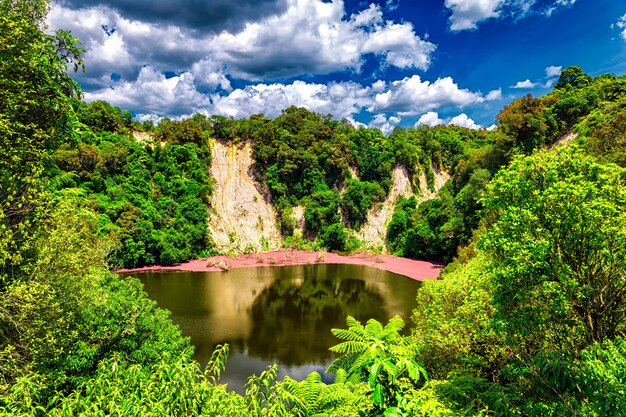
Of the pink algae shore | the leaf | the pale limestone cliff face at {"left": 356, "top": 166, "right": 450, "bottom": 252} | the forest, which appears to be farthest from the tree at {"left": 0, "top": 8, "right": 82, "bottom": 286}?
the pale limestone cliff face at {"left": 356, "top": 166, "right": 450, "bottom": 252}

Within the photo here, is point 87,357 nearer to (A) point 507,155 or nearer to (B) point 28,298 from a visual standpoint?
(B) point 28,298

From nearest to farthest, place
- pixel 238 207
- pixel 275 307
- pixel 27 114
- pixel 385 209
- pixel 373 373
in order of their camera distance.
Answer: pixel 373 373, pixel 27 114, pixel 275 307, pixel 238 207, pixel 385 209

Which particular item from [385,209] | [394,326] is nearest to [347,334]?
[394,326]

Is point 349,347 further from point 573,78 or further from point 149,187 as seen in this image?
point 573,78

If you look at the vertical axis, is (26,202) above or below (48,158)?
below

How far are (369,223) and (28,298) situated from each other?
1897 inches

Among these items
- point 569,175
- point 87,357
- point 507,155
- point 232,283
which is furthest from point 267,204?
point 569,175

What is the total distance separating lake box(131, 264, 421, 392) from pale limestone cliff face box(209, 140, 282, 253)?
1013cm

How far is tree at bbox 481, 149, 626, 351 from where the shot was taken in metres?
6.78

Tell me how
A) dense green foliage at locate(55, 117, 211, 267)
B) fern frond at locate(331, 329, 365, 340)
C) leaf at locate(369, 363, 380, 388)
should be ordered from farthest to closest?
dense green foliage at locate(55, 117, 211, 267) < fern frond at locate(331, 329, 365, 340) < leaf at locate(369, 363, 380, 388)

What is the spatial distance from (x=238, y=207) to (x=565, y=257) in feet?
153

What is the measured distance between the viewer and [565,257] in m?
7.26

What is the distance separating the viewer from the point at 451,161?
6103cm

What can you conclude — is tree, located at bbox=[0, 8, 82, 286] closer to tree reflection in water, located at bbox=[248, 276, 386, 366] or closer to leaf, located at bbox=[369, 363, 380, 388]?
leaf, located at bbox=[369, 363, 380, 388]
